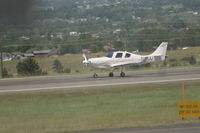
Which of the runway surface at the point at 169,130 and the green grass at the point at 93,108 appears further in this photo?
the green grass at the point at 93,108

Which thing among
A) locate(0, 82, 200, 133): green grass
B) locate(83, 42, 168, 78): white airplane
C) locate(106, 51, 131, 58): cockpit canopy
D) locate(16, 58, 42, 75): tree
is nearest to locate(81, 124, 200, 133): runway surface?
locate(0, 82, 200, 133): green grass

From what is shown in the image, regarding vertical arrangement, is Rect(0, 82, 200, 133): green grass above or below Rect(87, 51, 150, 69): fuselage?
below

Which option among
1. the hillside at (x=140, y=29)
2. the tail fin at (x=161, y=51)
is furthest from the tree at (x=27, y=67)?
the tail fin at (x=161, y=51)

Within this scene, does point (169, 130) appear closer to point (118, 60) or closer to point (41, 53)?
point (118, 60)

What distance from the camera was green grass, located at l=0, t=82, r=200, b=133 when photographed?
16.1m

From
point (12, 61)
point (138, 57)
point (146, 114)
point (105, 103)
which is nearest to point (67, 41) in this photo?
point (12, 61)

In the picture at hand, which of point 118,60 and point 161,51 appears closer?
point 118,60

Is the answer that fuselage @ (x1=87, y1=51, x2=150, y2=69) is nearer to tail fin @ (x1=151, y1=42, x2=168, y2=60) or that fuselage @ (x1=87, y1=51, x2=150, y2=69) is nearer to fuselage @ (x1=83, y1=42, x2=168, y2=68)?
fuselage @ (x1=83, y1=42, x2=168, y2=68)

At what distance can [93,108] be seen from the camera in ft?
68.3

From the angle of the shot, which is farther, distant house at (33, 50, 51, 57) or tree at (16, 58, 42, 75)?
distant house at (33, 50, 51, 57)

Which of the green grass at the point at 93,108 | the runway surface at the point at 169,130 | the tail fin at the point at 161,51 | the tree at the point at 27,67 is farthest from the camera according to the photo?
the tree at the point at 27,67

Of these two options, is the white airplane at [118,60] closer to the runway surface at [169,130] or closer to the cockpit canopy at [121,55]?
the cockpit canopy at [121,55]

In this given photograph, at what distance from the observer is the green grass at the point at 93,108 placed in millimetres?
16062

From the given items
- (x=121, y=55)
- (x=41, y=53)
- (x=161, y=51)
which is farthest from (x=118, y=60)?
(x=41, y=53)
